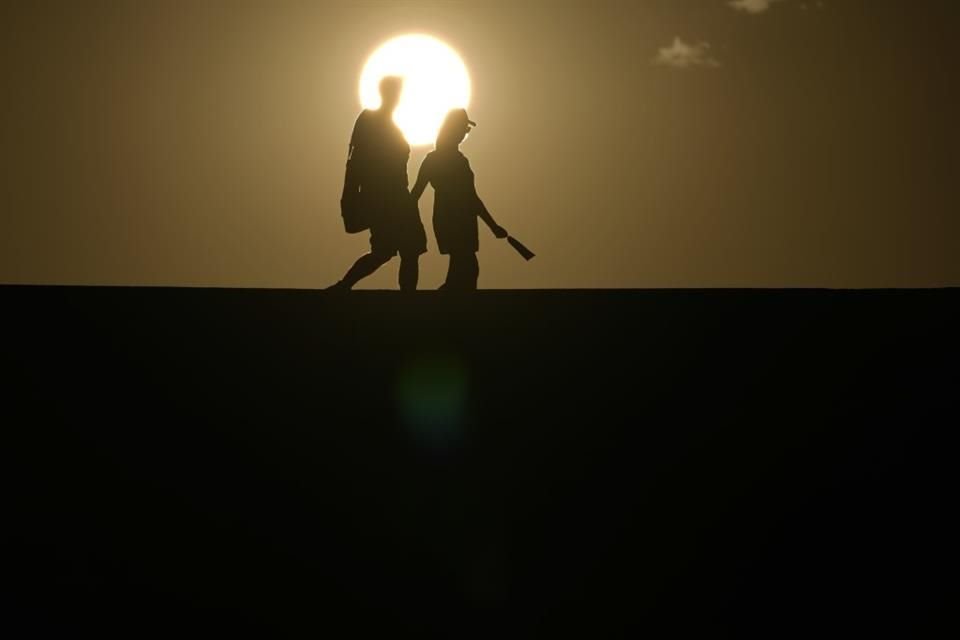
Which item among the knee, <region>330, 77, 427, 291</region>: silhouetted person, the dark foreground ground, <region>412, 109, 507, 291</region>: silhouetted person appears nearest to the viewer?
the dark foreground ground

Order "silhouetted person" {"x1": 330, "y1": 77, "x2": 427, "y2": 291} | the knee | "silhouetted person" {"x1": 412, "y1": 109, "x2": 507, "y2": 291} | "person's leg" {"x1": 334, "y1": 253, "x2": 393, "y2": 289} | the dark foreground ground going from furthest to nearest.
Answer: "silhouetted person" {"x1": 412, "y1": 109, "x2": 507, "y2": 291} → "silhouetted person" {"x1": 330, "y1": 77, "x2": 427, "y2": 291} → the knee → "person's leg" {"x1": 334, "y1": 253, "x2": 393, "y2": 289} → the dark foreground ground

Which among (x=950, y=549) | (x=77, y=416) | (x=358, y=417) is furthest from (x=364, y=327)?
(x=950, y=549)

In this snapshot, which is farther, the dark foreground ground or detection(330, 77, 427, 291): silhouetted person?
detection(330, 77, 427, 291): silhouetted person

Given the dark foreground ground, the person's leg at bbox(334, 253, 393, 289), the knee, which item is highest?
the knee

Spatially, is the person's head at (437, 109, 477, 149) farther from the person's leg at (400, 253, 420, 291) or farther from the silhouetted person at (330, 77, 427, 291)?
the person's leg at (400, 253, 420, 291)

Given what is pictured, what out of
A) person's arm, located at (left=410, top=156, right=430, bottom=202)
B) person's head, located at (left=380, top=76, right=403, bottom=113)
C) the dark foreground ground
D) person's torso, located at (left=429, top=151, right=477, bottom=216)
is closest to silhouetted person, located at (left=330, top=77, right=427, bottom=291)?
person's head, located at (left=380, top=76, right=403, bottom=113)

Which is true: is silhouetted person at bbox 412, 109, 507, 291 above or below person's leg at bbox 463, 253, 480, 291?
above

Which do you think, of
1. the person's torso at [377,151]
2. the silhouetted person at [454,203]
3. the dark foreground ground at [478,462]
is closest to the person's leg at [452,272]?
the silhouetted person at [454,203]

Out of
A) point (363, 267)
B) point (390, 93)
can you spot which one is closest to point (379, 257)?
point (363, 267)

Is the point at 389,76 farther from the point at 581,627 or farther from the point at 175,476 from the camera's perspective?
the point at 581,627

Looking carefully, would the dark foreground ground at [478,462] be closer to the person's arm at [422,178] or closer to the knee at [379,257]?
the knee at [379,257]

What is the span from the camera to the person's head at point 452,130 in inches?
337

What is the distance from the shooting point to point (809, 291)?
6.51 metres

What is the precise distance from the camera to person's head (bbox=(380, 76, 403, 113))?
328 inches
